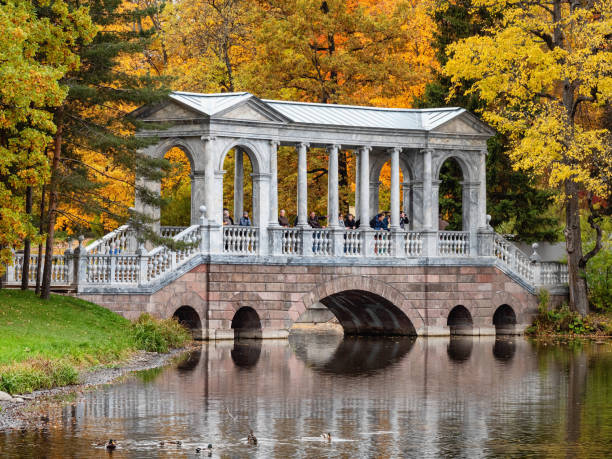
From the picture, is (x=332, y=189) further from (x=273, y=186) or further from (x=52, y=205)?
(x=52, y=205)

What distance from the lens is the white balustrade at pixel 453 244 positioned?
40.8m

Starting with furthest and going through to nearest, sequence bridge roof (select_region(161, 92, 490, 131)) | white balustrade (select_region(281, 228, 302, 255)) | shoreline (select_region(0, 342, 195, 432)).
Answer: white balustrade (select_region(281, 228, 302, 255)), bridge roof (select_region(161, 92, 490, 131)), shoreline (select_region(0, 342, 195, 432))

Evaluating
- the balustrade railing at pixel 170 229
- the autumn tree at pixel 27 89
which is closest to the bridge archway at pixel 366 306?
the balustrade railing at pixel 170 229

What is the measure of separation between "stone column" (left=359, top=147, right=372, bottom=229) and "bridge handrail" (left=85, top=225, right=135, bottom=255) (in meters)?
7.91

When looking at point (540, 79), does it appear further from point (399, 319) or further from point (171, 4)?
point (171, 4)

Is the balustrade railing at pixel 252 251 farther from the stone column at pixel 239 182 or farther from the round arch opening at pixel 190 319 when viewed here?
the stone column at pixel 239 182

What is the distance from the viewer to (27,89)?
90.5 ft

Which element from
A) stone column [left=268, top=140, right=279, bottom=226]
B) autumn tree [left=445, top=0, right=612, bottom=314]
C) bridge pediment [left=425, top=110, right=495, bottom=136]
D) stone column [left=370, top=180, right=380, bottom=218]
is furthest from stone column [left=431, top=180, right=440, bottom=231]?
stone column [left=268, top=140, right=279, bottom=226]

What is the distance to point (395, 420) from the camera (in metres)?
20.1

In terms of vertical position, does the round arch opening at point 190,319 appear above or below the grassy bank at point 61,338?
above

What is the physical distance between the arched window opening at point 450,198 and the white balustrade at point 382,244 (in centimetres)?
675

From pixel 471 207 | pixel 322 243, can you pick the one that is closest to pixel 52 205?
pixel 322 243

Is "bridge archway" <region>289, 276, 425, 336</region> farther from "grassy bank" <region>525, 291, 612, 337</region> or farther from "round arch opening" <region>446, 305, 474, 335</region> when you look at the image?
"grassy bank" <region>525, 291, 612, 337</region>

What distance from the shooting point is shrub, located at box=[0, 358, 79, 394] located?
2147 cm
